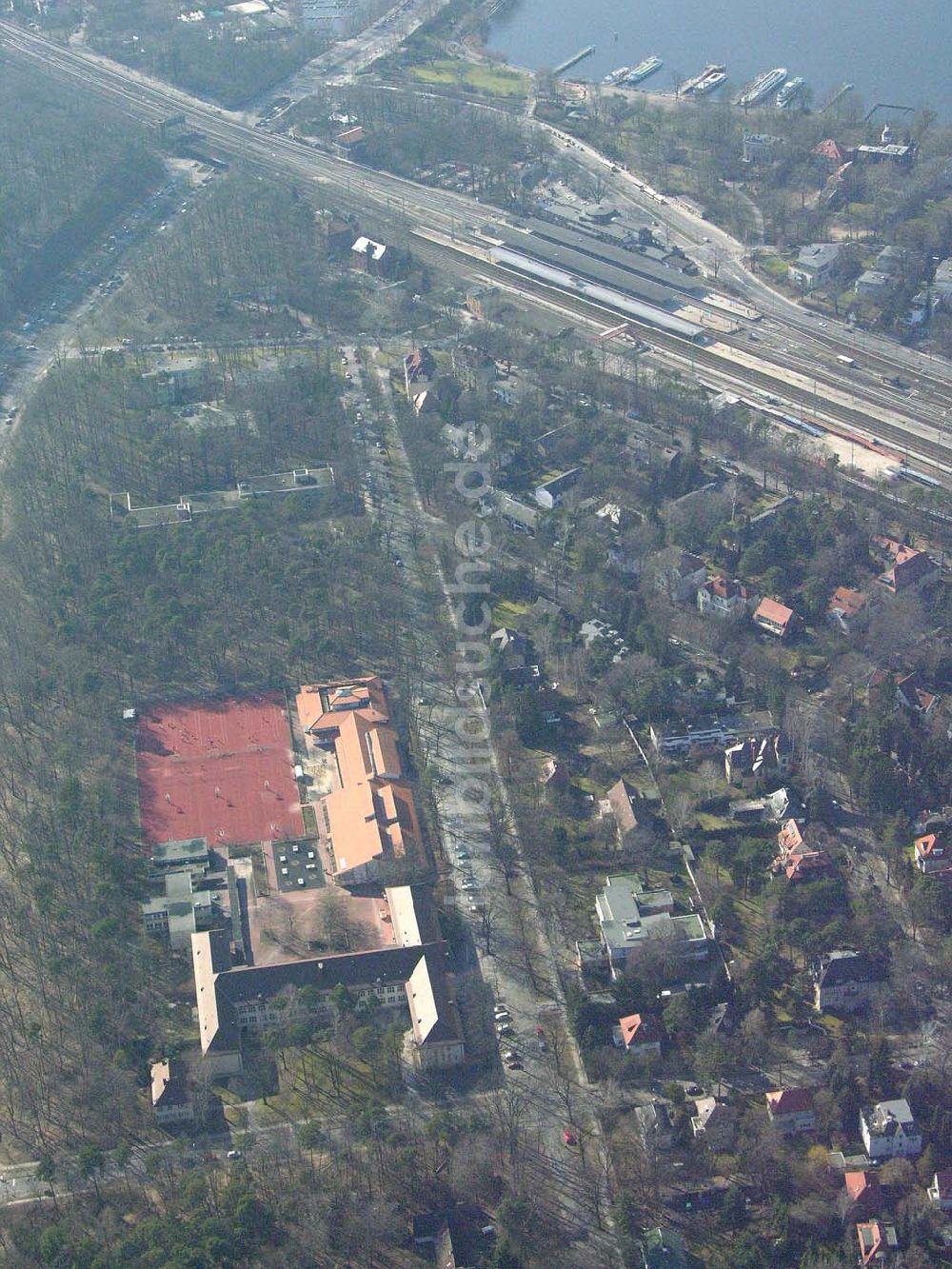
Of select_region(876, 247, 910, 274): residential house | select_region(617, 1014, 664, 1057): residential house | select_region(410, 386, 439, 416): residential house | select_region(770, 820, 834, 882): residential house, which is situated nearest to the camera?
select_region(617, 1014, 664, 1057): residential house

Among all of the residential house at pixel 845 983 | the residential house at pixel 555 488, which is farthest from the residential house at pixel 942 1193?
the residential house at pixel 555 488

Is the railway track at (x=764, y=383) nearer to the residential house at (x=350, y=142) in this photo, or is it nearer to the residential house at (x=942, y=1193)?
the residential house at (x=350, y=142)

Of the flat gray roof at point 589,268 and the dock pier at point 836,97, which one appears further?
the dock pier at point 836,97

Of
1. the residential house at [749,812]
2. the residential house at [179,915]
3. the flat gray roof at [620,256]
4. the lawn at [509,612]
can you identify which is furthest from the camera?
the flat gray roof at [620,256]

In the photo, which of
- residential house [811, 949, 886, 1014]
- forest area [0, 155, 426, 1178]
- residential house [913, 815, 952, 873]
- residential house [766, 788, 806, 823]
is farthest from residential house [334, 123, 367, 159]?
residential house [811, 949, 886, 1014]

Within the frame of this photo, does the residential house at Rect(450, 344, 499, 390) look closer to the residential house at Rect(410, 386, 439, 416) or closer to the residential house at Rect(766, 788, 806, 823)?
the residential house at Rect(410, 386, 439, 416)
